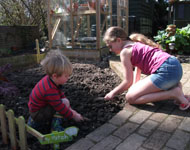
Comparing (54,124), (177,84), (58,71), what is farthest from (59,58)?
(177,84)

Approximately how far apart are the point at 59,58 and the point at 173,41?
4.53 metres

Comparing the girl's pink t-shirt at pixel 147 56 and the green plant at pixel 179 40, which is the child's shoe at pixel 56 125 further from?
the green plant at pixel 179 40

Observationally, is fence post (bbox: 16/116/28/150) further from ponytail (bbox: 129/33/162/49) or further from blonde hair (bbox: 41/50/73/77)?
ponytail (bbox: 129/33/162/49)

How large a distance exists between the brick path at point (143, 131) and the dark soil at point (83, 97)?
→ 0.15 meters

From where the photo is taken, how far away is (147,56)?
92.0 inches

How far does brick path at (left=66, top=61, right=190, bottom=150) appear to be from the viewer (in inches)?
62.9

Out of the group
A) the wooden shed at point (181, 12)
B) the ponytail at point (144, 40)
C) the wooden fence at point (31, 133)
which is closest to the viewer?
the wooden fence at point (31, 133)

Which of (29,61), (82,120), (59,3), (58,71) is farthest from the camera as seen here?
(59,3)

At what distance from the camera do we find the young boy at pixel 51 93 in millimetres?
1733

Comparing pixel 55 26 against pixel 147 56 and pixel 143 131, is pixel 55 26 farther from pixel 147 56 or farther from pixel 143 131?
pixel 143 131

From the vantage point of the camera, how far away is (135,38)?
2.62m

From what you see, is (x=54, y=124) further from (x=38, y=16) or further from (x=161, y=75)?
(x=38, y=16)

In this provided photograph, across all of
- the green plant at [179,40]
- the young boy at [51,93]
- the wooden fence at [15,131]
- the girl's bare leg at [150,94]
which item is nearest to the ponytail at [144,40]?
the girl's bare leg at [150,94]

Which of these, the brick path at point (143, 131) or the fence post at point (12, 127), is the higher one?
the fence post at point (12, 127)
